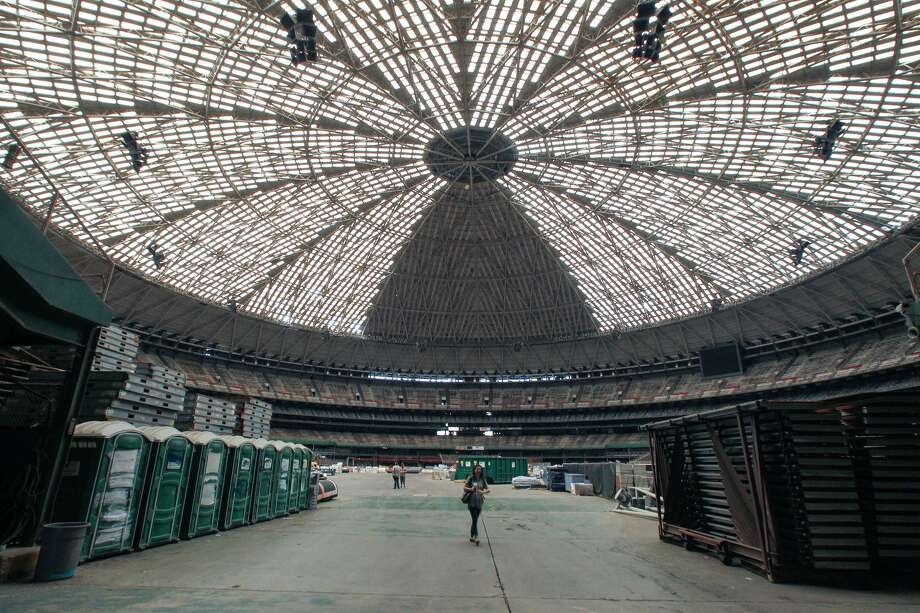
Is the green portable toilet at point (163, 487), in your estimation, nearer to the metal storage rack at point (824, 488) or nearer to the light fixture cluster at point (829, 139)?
the metal storage rack at point (824, 488)

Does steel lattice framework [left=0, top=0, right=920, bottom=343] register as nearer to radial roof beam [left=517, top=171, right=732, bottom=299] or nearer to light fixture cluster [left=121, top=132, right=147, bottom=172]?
radial roof beam [left=517, top=171, right=732, bottom=299]

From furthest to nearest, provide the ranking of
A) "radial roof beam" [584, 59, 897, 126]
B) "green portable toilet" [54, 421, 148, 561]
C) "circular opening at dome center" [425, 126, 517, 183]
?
"circular opening at dome center" [425, 126, 517, 183], "radial roof beam" [584, 59, 897, 126], "green portable toilet" [54, 421, 148, 561]

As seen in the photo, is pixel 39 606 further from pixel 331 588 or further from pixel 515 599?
pixel 515 599

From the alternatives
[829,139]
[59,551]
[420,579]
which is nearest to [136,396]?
[59,551]

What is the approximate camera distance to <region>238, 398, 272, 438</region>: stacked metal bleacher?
2467 centimetres

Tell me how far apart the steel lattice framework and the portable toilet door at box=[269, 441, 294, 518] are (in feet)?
68.7

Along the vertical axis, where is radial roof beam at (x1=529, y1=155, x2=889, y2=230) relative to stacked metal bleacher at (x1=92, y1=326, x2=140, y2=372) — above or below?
above

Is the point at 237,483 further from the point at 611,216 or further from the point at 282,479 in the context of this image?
the point at 611,216

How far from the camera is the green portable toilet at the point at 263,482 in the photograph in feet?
52.7

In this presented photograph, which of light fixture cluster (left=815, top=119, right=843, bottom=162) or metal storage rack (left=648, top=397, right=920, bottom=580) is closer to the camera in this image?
metal storage rack (left=648, top=397, right=920, bottom=580)

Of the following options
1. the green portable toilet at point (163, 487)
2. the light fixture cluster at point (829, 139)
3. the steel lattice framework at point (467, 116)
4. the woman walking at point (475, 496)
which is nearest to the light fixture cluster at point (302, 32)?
the steel lattice framework at point (467, 116)

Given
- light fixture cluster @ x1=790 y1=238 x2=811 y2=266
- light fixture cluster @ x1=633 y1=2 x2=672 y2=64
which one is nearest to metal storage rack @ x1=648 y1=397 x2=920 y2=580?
light fixture cluster @ x1=633 y1=2 x2=672 y2=64

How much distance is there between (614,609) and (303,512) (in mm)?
16461

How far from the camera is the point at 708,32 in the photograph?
24.4 metres
